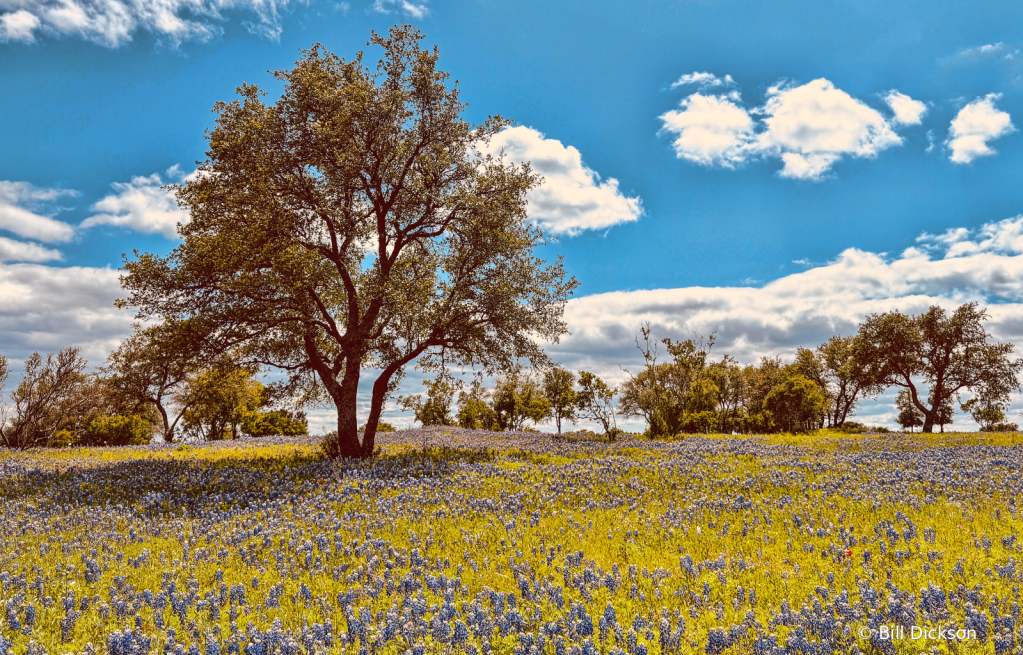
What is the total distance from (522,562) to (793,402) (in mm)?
48544

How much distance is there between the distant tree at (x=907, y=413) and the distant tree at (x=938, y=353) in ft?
63.8

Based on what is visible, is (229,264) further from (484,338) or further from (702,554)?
(702,554)

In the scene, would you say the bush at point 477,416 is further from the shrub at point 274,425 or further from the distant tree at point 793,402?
the distant tree at point 793,402

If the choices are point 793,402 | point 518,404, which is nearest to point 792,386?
point 793,402

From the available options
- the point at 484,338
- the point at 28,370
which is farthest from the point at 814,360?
the point at 28,370

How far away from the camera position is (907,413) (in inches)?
2655

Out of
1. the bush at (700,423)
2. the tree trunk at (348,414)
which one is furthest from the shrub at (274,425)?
the bush at (700,423)

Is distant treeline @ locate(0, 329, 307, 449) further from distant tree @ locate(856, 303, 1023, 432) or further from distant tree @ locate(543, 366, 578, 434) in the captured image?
distant tree @ locate(856, 303, 1023, 432)

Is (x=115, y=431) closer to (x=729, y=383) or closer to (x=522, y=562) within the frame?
(x=522, y=562)

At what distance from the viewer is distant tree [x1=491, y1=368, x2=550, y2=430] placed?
58.7 meters

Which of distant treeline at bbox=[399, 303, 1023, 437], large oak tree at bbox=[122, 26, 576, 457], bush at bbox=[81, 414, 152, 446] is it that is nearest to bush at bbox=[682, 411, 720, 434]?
distant treeline at bbox=[399, 303, 1023, 437]

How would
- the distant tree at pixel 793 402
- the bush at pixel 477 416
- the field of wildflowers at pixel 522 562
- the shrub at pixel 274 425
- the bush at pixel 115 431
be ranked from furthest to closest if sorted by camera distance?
the bush at pixel 477 416 → the distant tree at pixel 793 402 → the shrub at pixel 274 425 → the bush at pixel 115 431 → the field of wildflowers at pixel 522 562

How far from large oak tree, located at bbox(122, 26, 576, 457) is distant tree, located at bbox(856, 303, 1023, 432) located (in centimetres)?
3836

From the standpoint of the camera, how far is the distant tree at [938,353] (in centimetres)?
4656
